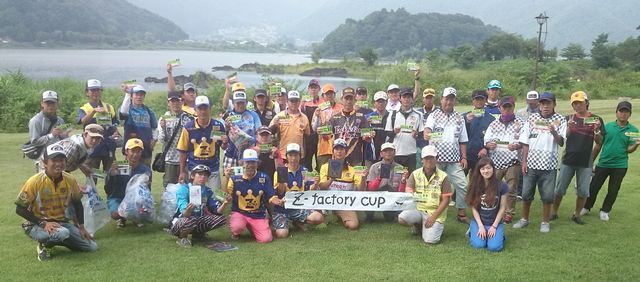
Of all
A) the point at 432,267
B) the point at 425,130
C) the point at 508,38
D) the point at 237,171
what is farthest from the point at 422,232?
the point at 508,38

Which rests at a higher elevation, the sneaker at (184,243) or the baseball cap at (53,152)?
the baseball cap at (53,152)

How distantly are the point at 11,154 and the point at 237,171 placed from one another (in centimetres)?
1055

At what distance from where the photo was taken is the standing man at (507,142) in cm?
858

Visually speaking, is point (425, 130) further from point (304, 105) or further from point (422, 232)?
point (304, 105)

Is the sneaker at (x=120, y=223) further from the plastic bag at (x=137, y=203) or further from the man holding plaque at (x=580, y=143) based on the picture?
the man holding plaque at (x=580, y=143)

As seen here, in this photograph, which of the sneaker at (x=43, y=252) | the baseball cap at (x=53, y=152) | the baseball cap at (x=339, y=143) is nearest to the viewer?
the baseball cap at (x=53, y=152)

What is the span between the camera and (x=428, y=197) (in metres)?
8.02

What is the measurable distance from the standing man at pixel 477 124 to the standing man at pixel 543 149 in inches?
34.4

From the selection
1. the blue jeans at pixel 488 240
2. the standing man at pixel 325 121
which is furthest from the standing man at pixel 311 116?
the blue jeans at pixel 488 240

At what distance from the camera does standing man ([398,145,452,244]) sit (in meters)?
7.82

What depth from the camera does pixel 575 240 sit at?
311 inches

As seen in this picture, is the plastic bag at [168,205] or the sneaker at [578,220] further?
the sneaker at [578,220]

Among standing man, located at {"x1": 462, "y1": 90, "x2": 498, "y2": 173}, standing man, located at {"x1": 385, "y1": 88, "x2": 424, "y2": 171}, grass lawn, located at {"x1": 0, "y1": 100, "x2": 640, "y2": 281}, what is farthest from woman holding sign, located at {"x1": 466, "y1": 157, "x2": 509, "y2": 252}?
standing man, located at {"x1": 385, "y1": 88, "x2": 424, "y2": 171}

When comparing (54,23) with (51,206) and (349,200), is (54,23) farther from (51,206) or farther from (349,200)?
(349,200)
